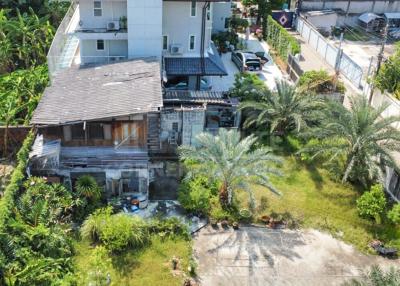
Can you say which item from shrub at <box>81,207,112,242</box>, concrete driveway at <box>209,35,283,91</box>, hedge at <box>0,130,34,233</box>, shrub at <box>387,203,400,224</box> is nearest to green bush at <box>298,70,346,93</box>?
concrete driveway at <box>209,35,283,91</box>

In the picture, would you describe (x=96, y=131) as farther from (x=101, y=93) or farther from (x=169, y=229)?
(x=169, y=229)

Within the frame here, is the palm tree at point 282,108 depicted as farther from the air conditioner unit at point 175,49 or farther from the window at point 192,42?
the air conditioner unit at point 175,49

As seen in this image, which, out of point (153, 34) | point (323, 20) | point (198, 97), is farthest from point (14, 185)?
point (323, 20)

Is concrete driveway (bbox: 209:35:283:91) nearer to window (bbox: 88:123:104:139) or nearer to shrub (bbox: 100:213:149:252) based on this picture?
window (bbox: 88:123:104:139)

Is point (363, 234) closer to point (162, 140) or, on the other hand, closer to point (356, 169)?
point (356, 169)

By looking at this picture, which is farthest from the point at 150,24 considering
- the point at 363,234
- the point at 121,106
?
the point at 363,234

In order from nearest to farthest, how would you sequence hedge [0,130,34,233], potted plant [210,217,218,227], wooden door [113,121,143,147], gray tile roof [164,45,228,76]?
hedge [0,130,34,233]
potted plant [210,217,218,227]
wooden door [113,121,143,147]
gray tile roof [164,45,228,76]
